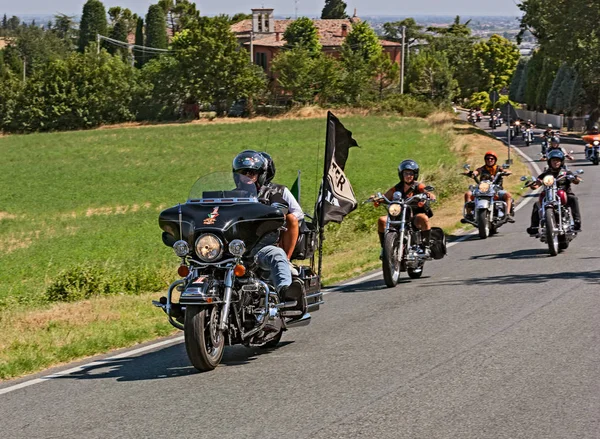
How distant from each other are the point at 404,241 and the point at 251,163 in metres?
5.52

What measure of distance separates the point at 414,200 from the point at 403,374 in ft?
21.8

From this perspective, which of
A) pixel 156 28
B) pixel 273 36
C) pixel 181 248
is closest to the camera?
pixel 181 248

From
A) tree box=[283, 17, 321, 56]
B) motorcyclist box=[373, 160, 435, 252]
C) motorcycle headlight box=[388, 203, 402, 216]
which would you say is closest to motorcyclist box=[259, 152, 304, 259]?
motorcycle headlight box=[388, 203, 402, 216]

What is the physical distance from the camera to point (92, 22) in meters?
148

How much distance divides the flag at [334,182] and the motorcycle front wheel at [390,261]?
207 centimetres

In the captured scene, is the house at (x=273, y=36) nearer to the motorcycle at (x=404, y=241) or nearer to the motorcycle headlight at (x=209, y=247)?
the motorcycle at (x=404, y=241)

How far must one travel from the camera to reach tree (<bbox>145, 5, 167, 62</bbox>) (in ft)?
461

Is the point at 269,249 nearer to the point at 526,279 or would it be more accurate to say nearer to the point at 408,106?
the point at 526,279

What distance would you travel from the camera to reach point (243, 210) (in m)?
8.45

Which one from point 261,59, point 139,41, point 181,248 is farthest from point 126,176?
point 139,41

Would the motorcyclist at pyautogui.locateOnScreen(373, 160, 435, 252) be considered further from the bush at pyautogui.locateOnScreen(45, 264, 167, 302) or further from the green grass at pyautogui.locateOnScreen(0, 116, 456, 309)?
the bush at pyautogui.locateOnScreen(45, 264, 167, 302)

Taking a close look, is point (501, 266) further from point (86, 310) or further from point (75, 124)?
point (75, 124)

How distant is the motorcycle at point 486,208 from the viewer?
20.8m

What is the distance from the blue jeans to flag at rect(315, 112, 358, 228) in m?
2.44
